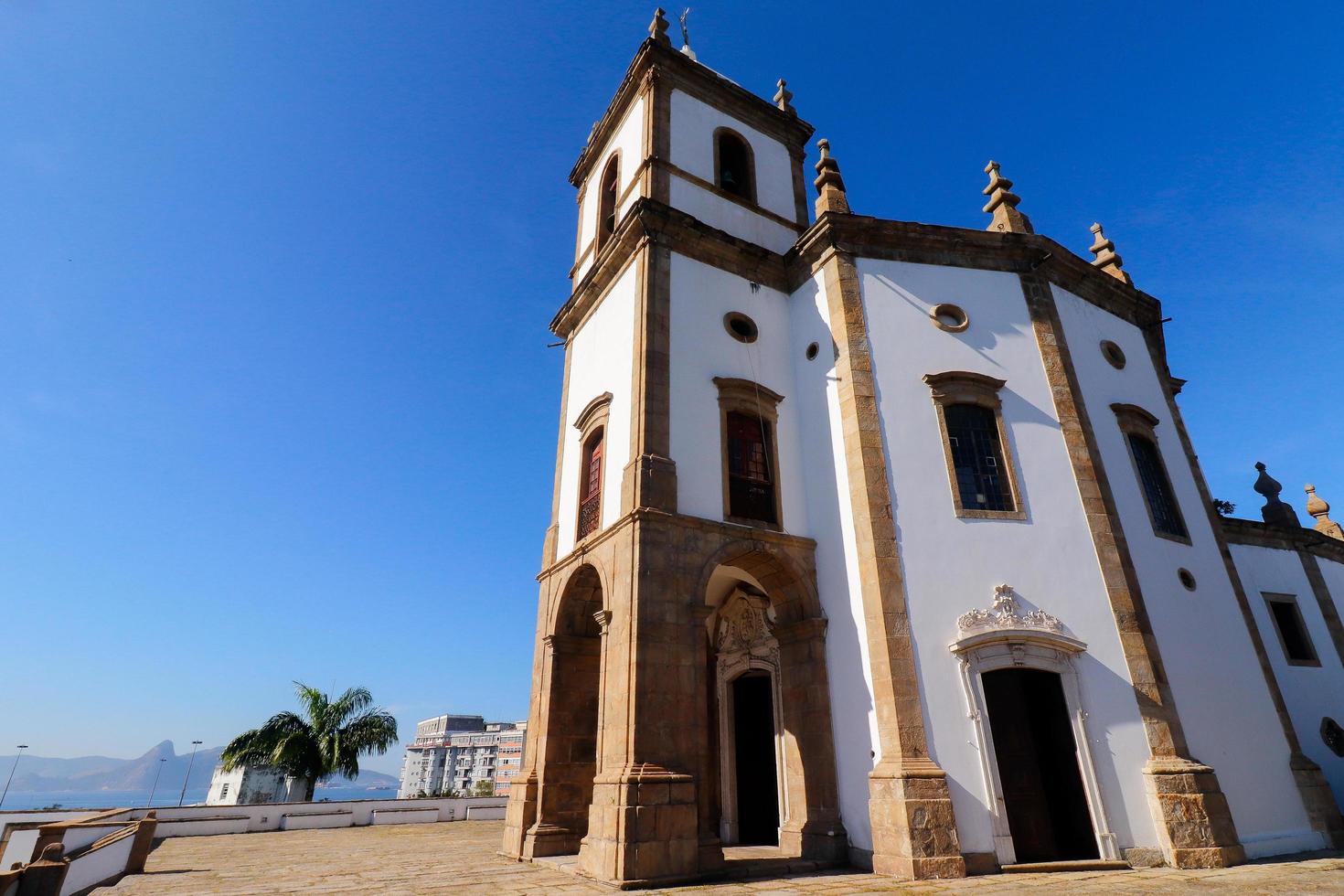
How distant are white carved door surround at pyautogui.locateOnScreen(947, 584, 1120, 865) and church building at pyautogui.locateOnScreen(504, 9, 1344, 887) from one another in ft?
0.13

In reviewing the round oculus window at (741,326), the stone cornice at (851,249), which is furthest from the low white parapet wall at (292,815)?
the stone cornice at (851,249)

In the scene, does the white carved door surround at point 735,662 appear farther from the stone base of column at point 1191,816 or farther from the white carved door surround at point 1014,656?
the stone base of column at point 1191,816

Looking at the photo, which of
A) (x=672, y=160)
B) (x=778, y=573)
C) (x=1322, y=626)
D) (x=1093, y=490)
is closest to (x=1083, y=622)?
(x=1093, y=490)

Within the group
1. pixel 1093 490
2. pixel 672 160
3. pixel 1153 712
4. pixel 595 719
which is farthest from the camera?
pixel 672 160

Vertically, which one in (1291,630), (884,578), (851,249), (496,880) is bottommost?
(496,880)

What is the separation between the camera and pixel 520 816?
1148 cm

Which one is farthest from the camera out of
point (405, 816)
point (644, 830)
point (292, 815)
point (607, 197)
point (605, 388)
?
point (405, 816)

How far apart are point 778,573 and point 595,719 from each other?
4.24 meters

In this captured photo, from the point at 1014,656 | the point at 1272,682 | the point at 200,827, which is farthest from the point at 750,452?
the point at 200,827

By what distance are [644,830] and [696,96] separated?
15.0 m

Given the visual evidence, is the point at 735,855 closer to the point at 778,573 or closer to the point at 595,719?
the point at 595,719

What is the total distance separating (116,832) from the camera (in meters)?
10.8

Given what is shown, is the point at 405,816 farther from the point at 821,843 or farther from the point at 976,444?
the point at 976,444

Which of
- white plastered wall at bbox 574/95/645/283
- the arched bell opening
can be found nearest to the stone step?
the arched bell opening
